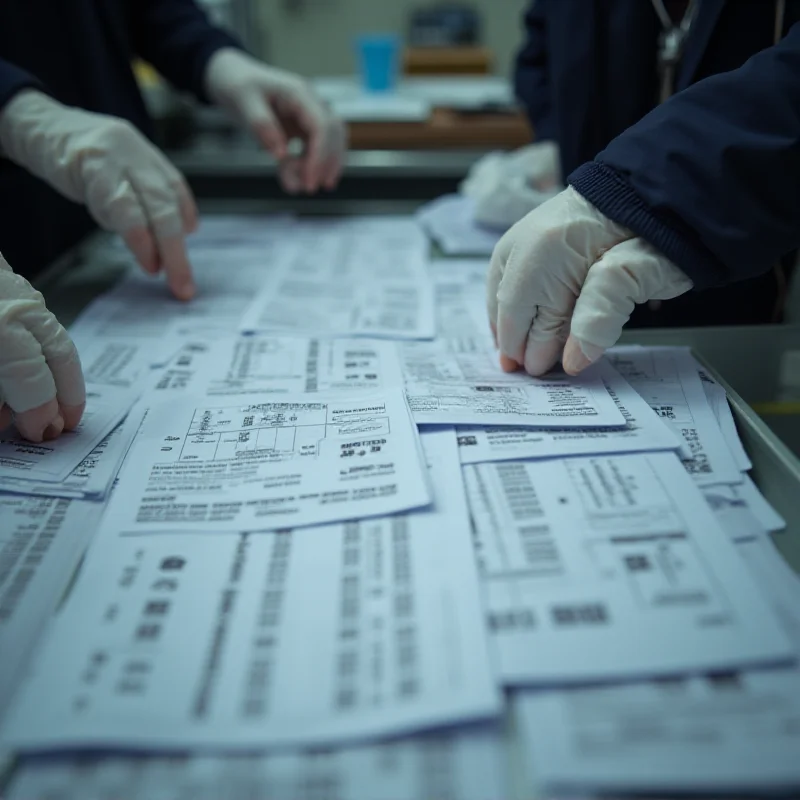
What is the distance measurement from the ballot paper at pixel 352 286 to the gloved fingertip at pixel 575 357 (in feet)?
0.68

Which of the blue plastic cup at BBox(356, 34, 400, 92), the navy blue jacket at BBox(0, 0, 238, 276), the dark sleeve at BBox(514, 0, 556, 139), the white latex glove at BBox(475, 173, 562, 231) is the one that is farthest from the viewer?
the blue plastic cup at BBox(356, 34, 400, 92)

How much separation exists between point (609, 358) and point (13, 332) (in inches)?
23.7

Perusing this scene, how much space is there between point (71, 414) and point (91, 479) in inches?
3.9

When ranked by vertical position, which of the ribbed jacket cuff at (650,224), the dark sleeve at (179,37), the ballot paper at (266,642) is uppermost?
the dark sleeve at (179,37)

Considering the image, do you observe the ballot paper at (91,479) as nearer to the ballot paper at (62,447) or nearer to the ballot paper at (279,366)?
the ballot paper at (62,447)

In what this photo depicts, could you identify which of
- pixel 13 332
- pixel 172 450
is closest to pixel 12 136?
pixel 13 332

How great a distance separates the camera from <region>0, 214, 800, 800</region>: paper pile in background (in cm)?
38

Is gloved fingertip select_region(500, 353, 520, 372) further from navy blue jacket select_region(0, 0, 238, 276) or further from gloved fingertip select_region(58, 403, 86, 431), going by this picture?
navy blue jacket select_region(0, 0, 238, 276)

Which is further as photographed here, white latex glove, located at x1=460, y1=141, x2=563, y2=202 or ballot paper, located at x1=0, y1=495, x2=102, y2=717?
white latex glove, located at x1=460, y1=141, x2=563, y2=202

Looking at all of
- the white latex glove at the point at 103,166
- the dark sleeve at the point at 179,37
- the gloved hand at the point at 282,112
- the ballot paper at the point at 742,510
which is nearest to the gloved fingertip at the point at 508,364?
the ballot paper at the point at 742,510

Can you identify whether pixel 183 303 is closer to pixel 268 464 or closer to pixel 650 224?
pixel 268 464

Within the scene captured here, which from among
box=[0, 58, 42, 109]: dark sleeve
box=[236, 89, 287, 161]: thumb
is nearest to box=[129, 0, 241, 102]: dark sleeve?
box=[236, 89, 287, 161]: thumb

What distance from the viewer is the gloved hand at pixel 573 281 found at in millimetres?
681

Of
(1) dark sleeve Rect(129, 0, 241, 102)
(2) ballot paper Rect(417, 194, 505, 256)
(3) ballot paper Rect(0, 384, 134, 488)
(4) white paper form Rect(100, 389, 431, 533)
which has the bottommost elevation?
(3) ballot paper Rect(0, 384, 134, 488)
